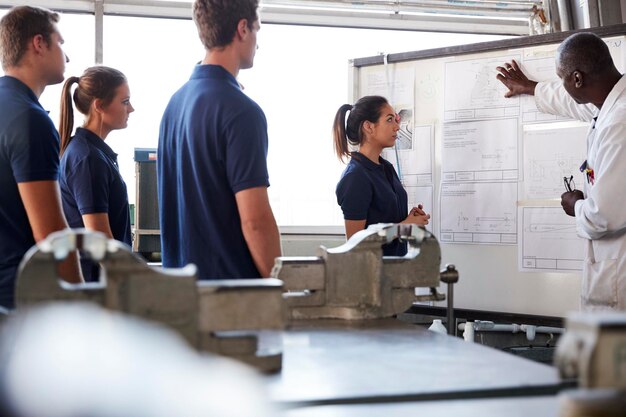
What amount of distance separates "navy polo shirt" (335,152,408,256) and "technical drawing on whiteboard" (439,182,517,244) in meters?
0.26

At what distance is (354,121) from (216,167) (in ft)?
4.53

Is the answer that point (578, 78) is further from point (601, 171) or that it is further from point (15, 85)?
point (15, 85)

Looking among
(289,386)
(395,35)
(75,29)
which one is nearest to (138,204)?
(75,29)

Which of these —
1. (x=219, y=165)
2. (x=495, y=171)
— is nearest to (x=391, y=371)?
(x=219, y=165)

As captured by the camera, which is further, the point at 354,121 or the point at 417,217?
the point at 354,121

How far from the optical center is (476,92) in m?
3.17

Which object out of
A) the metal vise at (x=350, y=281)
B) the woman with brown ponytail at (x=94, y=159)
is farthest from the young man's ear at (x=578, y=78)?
the woman with brown ponytail at (x=94, y=159)

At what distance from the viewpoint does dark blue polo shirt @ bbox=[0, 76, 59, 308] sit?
6.24ft

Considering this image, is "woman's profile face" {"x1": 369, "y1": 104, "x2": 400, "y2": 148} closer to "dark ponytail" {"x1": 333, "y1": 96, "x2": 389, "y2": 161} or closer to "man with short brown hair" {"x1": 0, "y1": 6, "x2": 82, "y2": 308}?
"dark ponytail" {"x1": 333, "y1": 96, "x2": 389, "y2": 161}

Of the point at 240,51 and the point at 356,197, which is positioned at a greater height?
the point at 240,51

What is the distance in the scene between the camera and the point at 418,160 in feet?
11.0

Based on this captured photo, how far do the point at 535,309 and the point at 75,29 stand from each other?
8.08 feet

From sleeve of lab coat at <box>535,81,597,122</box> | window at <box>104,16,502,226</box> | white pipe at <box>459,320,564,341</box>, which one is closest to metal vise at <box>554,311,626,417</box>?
sleeve of lab coat at <box>535,81,597,122</box>

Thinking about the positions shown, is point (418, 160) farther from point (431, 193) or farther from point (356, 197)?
point (356, 197)
